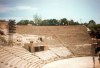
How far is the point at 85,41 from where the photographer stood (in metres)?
27.1

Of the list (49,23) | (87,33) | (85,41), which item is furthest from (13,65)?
(49,23)

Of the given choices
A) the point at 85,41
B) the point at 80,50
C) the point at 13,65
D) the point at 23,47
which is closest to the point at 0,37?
the point at 23,47

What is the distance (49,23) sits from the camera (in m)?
40.9

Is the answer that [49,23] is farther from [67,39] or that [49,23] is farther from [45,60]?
[45,60]

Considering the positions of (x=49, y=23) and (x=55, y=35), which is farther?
(x=49, y=23)

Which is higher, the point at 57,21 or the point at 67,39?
Result: the point at 57,21

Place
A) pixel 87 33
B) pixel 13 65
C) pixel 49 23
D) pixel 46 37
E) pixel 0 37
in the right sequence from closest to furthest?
1. pixel 13 65
2. pixel 0 37
3. pixel 46 37
4. pixel 87 33
5. pixel 49 23

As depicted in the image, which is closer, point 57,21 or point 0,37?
point 0,37

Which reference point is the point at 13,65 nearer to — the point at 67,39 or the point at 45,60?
the point at 45,60

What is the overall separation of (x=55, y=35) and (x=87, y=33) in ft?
16.0

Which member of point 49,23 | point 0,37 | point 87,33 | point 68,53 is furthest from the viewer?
point 49,23

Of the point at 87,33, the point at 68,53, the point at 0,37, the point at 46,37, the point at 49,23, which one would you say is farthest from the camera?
the point at 49,23

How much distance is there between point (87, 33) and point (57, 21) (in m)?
13.5

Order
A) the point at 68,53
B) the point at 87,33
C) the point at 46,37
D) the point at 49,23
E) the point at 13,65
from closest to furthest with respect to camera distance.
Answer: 1. the point at 13,65
2. the point at 68,53
3. the point at 46,37
4. the point at 87,33
5. the point at 49,23
